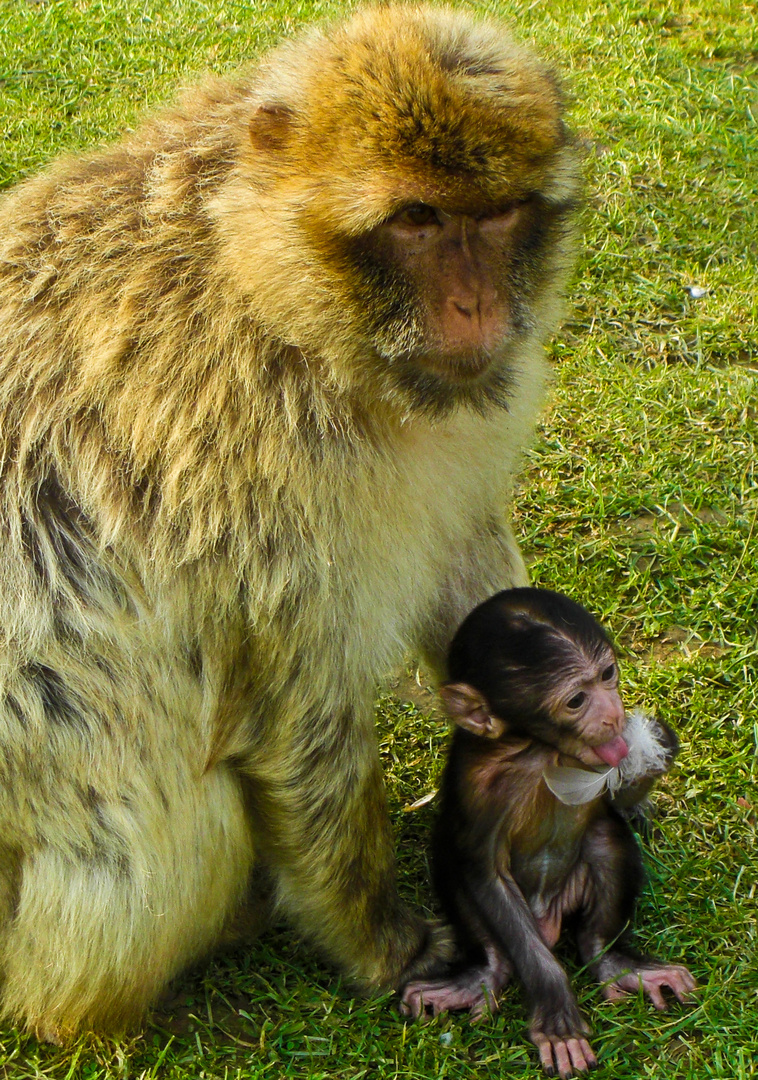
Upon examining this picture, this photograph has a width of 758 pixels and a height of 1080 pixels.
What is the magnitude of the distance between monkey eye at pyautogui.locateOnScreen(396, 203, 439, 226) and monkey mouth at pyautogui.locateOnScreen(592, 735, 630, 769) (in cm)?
141

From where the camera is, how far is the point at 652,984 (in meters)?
3.49

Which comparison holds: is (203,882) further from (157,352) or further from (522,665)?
(157,352)

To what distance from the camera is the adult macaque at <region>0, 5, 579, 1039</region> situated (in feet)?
9.18

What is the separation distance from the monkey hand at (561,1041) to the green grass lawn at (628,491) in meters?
0.08

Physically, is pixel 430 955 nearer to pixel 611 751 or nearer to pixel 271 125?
pixel 611 751

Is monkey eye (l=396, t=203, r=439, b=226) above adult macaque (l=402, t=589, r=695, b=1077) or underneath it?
above

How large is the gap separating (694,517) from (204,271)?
2520mm

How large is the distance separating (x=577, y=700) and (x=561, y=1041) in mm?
863

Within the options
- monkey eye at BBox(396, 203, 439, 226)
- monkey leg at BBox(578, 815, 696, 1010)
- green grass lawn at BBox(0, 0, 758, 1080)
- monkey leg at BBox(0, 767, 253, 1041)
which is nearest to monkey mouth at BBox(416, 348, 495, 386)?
monkey eye at BBox(396, 203, 439, 226)

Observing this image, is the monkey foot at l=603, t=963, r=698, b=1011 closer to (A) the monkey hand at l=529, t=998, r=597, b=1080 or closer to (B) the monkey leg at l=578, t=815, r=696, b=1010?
(B) the monkey leg at l=578, t=815, r=696, b=1010

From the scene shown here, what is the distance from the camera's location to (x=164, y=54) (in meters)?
7.34

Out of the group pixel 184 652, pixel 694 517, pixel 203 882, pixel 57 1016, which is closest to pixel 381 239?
pixel 184 652

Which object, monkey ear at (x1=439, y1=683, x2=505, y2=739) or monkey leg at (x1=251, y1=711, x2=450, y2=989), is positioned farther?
monkey ear at (x1=439, y1=683, x2=505, y2=739)

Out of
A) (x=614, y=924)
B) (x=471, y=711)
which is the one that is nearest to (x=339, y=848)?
(x=471, y=711)
